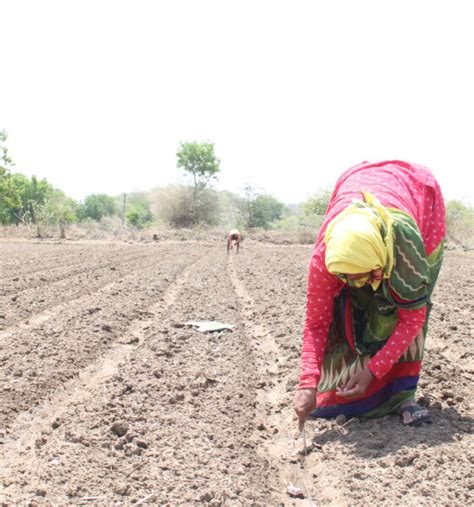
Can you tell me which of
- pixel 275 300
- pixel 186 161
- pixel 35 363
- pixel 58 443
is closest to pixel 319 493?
pixel 58 443

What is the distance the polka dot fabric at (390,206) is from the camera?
122 inches

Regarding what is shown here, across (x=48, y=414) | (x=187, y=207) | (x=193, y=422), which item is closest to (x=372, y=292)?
(x=193, y=422)

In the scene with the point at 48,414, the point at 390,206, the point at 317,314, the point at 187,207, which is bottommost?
the point at 48,414

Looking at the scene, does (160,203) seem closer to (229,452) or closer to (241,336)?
(241,336)

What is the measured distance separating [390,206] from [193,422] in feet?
5.44

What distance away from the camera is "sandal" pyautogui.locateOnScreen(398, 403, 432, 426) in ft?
10.9

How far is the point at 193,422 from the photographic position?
11.7 feet

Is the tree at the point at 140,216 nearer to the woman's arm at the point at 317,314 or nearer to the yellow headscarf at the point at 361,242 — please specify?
the woman's arm at the point at 317,314

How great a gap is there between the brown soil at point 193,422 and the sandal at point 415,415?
7 centimetres

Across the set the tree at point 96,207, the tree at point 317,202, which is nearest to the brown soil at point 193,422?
the tree at point 317,202

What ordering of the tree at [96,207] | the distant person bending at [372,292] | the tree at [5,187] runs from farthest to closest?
the tree at [96,207] < the tree at [5,187] < the distant person bending at [372,292]

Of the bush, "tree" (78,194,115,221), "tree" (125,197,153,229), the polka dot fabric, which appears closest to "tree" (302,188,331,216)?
the bush

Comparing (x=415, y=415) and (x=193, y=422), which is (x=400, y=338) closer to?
(x=415, y=415)

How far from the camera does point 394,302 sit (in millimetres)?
3086
